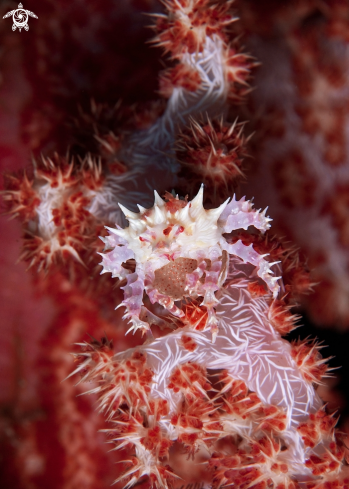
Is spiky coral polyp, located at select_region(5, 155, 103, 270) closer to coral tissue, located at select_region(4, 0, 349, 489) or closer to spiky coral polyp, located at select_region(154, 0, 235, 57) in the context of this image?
coral tissue, located at select_region(4, 0, 349, 489)

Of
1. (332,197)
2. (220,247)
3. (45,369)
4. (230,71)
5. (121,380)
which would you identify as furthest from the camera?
(45,369)

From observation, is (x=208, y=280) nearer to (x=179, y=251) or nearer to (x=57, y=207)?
(x=179, y=251)

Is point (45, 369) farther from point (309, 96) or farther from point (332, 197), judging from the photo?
point (309, 96)

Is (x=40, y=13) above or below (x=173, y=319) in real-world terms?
above

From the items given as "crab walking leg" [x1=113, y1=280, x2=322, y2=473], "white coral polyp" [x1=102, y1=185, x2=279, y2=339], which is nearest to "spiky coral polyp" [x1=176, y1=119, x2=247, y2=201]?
"white coral polyp" [x1=102, y1=185, x2=279, y2=339]

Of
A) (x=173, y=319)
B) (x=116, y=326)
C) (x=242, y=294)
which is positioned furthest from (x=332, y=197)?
(x=116, y=326)

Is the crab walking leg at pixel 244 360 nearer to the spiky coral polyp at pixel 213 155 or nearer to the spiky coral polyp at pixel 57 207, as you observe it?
the spiky coral polyp at pixel 213 155
